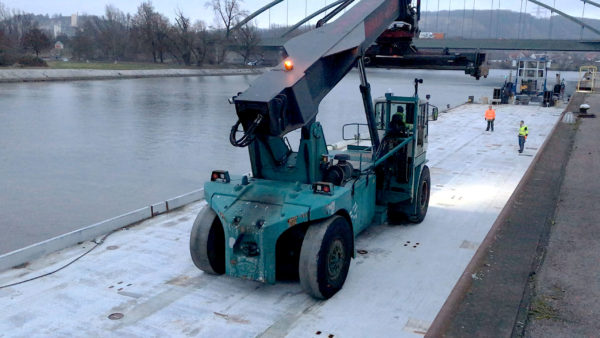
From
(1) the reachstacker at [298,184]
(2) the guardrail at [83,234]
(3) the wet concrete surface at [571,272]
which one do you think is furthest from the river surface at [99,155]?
(3) the wet concrete surface at [571,272]

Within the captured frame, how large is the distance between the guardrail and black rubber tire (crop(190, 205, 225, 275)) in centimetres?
258

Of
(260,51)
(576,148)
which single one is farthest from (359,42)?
(260,51)

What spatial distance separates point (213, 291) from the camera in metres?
7.63

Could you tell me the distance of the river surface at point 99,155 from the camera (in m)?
12.3

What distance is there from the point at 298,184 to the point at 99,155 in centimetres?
1286

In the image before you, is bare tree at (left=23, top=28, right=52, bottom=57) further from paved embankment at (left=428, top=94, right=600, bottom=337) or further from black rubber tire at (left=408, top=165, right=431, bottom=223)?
black rubber tire at (left=408, top=165, right=431, bottom=223)

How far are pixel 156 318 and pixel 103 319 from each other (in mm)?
636

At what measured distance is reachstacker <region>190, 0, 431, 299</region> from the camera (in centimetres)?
696

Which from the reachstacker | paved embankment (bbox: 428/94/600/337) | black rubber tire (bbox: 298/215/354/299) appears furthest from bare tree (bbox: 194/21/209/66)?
black rubber tire (bbox: 298/215/354/299)

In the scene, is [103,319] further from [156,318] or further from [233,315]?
[233,315]

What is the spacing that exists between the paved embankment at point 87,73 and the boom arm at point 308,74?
162 ft

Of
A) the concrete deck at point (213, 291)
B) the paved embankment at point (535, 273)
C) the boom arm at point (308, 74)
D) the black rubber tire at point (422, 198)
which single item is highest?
the boom arm at point (308, 74)

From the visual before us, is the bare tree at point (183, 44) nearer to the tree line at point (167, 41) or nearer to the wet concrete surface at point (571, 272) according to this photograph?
the tree line at point (167, 41)

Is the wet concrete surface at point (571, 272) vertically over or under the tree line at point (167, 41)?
under
